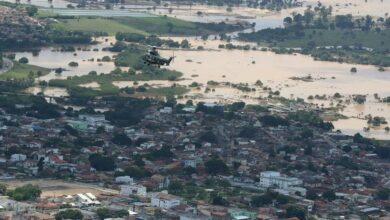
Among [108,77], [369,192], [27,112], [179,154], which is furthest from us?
[108,77]

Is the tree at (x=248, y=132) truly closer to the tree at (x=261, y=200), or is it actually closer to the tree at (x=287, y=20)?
the tree at (x=261, y=200)

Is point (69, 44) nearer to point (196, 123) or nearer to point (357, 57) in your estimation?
point (357, 57)

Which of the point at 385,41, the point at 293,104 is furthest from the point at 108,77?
the point at 385,41

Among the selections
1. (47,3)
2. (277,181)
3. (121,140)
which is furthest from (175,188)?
(47,3)

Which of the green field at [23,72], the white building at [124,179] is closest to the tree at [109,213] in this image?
the white building at [124,179]

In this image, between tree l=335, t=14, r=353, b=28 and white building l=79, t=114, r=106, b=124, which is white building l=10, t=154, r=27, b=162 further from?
tree l=335, t=14, r=353, b=28

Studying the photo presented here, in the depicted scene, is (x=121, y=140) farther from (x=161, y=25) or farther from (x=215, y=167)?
(x=161, y=25)
